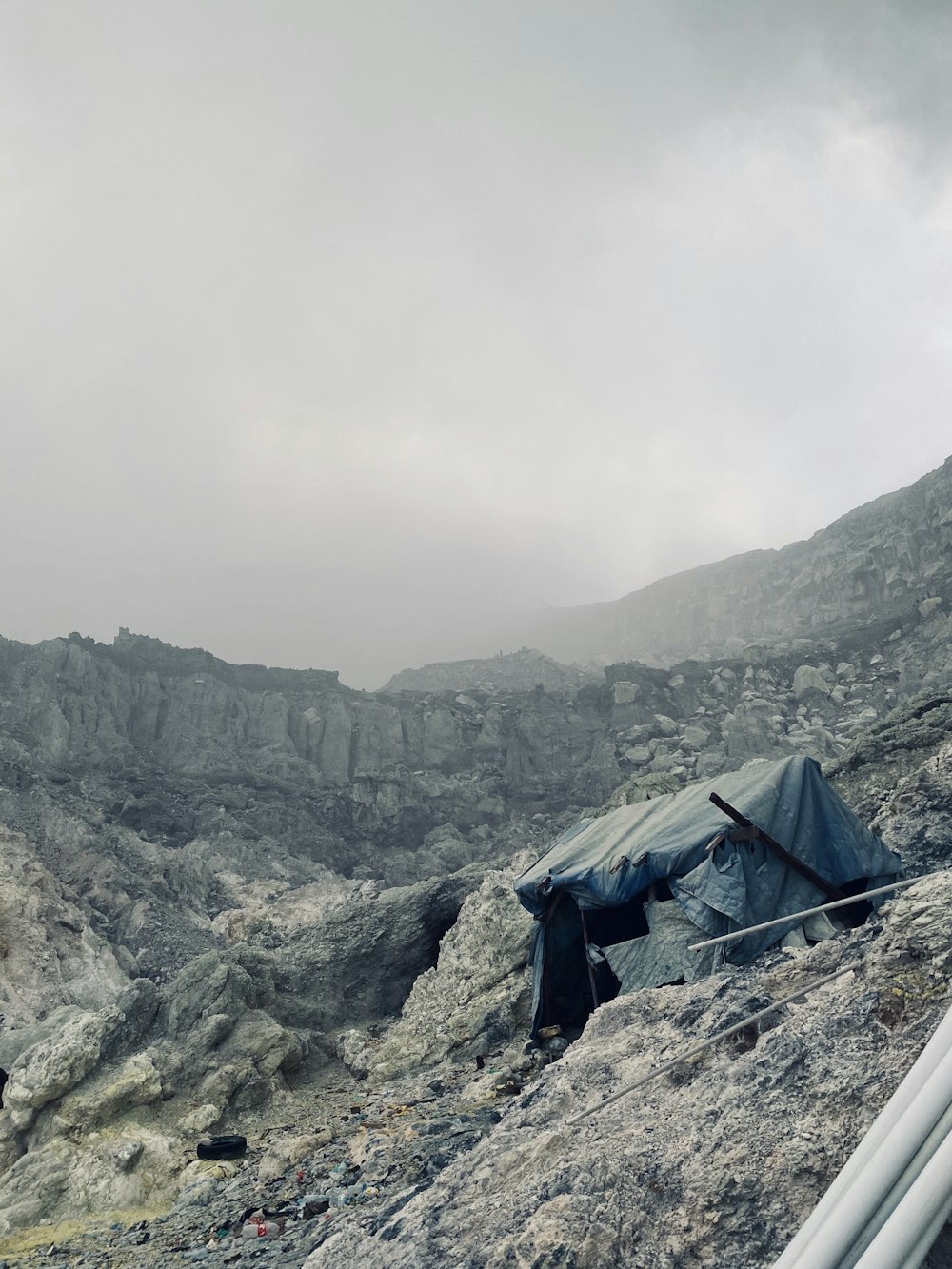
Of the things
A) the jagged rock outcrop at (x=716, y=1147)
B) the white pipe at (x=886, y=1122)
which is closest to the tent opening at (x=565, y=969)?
the jagged rock outcrop at (x=716, y=1147)

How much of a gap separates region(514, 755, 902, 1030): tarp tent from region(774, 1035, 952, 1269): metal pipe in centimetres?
436

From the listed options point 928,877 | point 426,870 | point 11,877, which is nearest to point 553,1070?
point 928,877

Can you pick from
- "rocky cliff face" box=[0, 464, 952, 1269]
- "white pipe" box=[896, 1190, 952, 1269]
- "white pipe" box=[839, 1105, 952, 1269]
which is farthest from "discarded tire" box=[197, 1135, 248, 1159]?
"white pipe" box=[896, 1190, 952, 1269]

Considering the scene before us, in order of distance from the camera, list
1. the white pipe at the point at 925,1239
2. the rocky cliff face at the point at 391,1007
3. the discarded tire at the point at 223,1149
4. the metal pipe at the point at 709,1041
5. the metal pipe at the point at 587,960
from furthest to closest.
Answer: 1. the metal pipe at the point at 587,960
2. the discarded tire at the point at 223,1149
3. the metal pipe at the point at 709,1041
4. the rocky cliff face at the point at 391,1007
5. the white pipe at the point at 925,1239

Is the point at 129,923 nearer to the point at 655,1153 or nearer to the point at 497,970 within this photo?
the point at 497,970

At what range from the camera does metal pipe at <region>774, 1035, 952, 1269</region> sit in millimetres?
1540

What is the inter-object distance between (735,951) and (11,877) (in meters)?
18.8

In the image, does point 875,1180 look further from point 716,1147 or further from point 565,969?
point 565,969

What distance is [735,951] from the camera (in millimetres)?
5691

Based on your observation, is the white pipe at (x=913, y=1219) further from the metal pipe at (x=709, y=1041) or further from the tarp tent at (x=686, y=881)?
the tarp tent at (x=686, y=881)

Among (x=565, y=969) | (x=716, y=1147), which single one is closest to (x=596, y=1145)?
(x=716, y=1147)

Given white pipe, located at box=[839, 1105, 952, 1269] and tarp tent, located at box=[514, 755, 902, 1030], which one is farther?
tarp tent, located at box=[514, 755, 902, 1030]

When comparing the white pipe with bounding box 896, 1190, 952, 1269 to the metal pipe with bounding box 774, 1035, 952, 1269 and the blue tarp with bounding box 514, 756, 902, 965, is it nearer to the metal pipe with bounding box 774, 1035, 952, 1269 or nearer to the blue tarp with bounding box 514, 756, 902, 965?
the metal pipe with bounding box 774, 1035, 952, 1269

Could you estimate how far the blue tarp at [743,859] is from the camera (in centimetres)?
596
